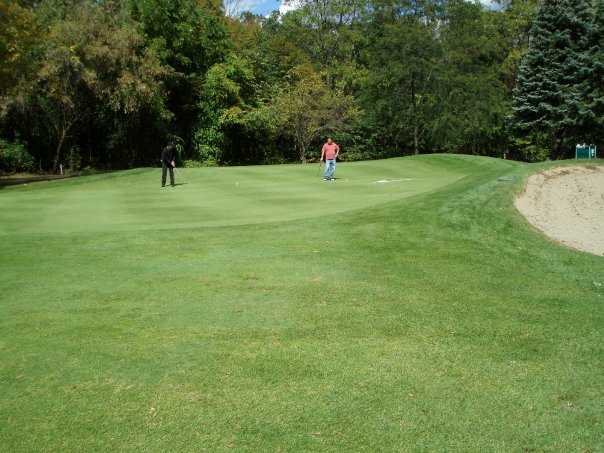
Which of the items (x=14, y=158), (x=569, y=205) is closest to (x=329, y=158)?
(x=569, y=205)

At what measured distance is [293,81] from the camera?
5266 centimetres

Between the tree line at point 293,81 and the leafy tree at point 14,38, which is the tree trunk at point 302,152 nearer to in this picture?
the tree line at point 293,81

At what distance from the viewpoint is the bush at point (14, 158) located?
1427 inches

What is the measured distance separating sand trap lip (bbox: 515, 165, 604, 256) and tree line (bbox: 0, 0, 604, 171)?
21.7 metres

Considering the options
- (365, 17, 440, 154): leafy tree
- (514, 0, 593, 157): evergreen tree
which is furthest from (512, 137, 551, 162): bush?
(514, 0, 593, 157): evergreen tree

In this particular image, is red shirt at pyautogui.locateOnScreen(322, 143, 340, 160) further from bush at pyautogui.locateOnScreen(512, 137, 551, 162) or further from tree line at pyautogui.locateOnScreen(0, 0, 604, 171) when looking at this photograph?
bush at pyautogui.locateOnScreen(512, 137, 551, 162)

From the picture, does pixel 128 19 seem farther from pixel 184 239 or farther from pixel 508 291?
pixel 508 291

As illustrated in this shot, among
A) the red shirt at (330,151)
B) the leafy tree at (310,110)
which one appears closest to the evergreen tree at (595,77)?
the leafy tree at (310,110)

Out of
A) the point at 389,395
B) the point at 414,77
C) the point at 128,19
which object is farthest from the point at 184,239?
the point at 414,77

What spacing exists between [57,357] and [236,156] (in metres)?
45.7

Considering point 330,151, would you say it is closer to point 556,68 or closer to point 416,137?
point 556,68

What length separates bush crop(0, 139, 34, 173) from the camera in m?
36.2

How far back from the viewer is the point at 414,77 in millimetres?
51062

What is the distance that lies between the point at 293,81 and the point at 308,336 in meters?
49.2
